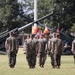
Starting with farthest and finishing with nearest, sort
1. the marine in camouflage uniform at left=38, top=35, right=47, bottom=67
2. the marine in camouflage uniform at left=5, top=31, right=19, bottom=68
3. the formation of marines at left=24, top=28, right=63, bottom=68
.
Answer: the marine in camouflage uniform at left=38, top=35, right=47, bottom=67 < the marine in camouflage uniform at left=5, top=31, right=19, bottom=68 < the formation of marines at left=24, top=28, right=63, bottom=68

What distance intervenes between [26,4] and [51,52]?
204 ft

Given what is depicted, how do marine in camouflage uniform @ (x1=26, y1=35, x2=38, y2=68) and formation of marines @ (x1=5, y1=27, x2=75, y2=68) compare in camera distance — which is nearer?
formation of marines @ (x1=5, y1=27, x2=75, y2=68)

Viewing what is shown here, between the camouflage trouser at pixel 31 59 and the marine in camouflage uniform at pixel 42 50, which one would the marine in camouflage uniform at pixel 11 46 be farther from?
the marine in camouflage uniform at pixel 42 50

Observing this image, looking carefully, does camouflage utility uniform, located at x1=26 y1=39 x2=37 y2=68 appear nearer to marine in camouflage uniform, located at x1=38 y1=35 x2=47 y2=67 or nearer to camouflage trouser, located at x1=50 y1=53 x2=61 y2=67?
camouflage trouser, located at x1=50 y1=53 x2=61 y2=67

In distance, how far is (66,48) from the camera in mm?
41219

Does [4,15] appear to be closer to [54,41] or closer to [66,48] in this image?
[66,48]

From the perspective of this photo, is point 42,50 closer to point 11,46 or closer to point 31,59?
point 31,59

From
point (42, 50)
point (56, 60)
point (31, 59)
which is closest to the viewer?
point (56, 60)

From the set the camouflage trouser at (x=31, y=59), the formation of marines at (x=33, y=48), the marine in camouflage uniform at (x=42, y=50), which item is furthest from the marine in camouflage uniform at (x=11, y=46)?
the marine in camouflage uniform at (x=42, y=50)

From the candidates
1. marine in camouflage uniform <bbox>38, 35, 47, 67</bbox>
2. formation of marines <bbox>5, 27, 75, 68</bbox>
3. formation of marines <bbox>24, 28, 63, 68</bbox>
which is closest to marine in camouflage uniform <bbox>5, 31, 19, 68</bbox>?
formation of marines <bbox>5, 27, 75, 68</bbox>

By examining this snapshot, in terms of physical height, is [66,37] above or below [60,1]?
below

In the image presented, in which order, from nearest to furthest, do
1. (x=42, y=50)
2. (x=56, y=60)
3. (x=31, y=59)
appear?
1. (x=56, y=60)
2. (x=31, y=59)
3. (x=42, y=50)

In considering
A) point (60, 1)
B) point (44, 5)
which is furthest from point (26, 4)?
point (60, 1)

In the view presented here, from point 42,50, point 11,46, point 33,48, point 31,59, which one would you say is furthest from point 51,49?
point 11,46
